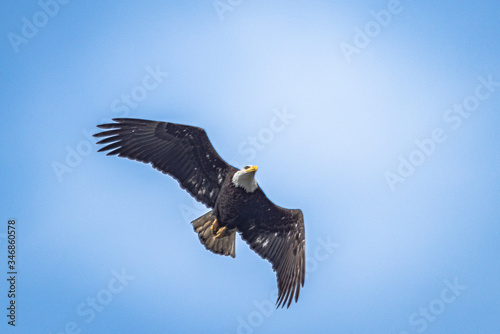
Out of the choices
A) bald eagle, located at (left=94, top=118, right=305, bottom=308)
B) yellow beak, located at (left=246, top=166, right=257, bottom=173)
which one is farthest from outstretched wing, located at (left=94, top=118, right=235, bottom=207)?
yellow beak, located at (left=246, top=166, right=257, bottom=173)

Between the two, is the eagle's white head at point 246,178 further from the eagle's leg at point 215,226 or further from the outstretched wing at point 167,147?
the eagle's leg at point 215,226

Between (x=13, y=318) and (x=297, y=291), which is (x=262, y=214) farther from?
(x=13, y=318)

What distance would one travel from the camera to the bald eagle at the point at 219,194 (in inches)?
640

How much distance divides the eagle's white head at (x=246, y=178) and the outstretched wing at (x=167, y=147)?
49 centimetres

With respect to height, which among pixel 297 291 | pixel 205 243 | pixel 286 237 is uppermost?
pixel 205 243

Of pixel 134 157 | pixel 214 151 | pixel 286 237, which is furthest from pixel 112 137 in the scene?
pixel 286 237

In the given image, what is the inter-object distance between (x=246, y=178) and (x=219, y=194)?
33.0 inches

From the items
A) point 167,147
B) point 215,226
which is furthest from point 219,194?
point 167,147

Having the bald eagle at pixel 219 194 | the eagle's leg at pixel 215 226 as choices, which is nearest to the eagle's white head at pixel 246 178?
the bald eagle at pixel 219 194

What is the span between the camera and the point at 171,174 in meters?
16.6

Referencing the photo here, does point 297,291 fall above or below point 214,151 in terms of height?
below

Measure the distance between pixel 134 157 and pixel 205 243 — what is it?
2498 millimetres

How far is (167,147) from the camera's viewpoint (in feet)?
53.8

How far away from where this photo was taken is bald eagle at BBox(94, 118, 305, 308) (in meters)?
16.3
